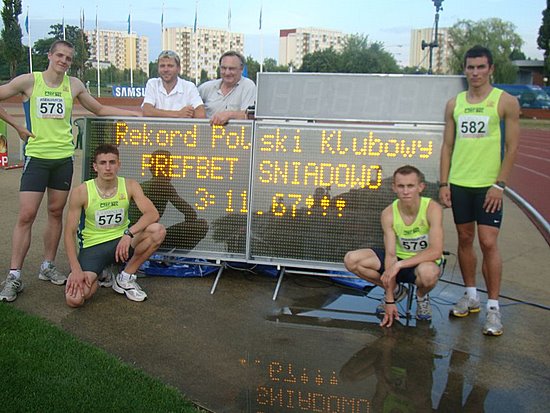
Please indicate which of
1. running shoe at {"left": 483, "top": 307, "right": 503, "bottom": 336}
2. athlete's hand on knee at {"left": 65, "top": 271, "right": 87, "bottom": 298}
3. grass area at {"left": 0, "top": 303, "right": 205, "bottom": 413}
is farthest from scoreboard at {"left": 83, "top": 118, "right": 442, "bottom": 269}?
grass area at {"left": 0, "top": 303, "right": 205, "bottom": 413}

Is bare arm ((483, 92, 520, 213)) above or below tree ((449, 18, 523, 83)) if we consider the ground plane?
below

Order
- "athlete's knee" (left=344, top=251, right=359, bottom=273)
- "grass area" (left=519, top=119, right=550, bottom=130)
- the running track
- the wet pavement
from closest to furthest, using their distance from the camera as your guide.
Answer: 1. the wet pavement
2. "athlete's knee" (left=344, top=251, right=359, bottom=273)
3. the running track
4. "grass area" (left=519, top=119, right=550, bottom=130)

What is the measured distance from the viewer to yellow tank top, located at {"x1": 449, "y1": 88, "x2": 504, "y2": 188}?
180 inches

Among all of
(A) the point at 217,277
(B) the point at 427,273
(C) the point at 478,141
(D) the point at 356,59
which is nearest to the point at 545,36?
(D) the point at 356,59

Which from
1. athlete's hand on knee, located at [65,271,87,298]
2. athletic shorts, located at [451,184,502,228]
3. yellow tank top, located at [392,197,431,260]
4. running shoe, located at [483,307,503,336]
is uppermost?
athletic shorts, located at [451,184,502,228]

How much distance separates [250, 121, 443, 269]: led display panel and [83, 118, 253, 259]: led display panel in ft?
0.52

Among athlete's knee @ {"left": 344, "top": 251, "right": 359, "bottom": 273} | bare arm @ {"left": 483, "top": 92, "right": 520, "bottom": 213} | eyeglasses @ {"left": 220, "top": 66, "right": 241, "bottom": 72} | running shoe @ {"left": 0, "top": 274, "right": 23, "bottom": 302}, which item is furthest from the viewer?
eyeglasses @ {"left": 220, "top": 66, "right": 241, "bottom": 72}

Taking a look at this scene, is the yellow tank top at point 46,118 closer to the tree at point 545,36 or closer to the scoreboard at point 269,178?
the scoreboard at point 269,178

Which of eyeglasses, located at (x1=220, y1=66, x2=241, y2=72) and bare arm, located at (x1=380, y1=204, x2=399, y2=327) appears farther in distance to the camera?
eyeglasses, located at (x1=220, y1=66, x2=241, y2=72)

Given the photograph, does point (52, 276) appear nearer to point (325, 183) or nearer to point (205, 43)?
point (325, 183)

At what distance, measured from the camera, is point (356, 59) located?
270 feet

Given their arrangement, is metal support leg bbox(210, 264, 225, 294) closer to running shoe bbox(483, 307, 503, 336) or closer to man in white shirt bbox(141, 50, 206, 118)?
man in white shirt bbox(141, 50, 206, 118)

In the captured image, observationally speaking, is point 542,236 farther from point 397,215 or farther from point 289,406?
point 289,406

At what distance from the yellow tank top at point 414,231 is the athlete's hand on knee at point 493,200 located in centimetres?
45
